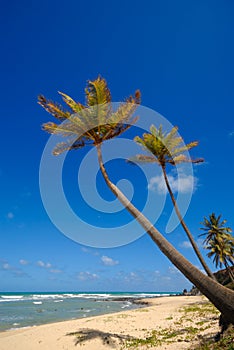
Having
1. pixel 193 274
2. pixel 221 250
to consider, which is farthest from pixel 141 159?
pixel 221 250

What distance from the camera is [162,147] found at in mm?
15531

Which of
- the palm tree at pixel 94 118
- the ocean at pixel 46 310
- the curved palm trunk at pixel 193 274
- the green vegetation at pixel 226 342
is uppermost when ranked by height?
the palm tree at pixel 94 118

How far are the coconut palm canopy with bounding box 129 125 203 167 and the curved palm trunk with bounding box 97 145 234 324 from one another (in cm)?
607

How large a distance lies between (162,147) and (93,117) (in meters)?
5.14

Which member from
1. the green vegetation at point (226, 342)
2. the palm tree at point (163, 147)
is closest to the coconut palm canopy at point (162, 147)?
the palm tree at point (163, 147)

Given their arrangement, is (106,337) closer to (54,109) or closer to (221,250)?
(54,109)

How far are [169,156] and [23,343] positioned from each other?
11.8 meters

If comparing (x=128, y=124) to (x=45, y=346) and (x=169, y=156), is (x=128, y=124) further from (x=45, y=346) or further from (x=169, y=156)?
(x=45, y=346)

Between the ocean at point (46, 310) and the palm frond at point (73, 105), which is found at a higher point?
the palm frond at point (73, 105)

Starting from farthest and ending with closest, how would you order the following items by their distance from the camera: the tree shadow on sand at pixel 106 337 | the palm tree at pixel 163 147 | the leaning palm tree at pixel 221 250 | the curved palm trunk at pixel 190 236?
the leaning palm tree at pixel 221 250 < the palm tree at pixel 163 147 < the curved palm trunk at pixel 190 236 < the tree shadow on sand at pixel 106 337

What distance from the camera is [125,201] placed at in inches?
390

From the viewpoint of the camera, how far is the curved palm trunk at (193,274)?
686 centimetres

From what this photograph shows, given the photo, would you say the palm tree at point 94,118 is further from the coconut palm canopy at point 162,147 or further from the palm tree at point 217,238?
the palm tree at point 217,238

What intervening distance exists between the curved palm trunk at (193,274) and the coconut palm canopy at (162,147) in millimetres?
6070
